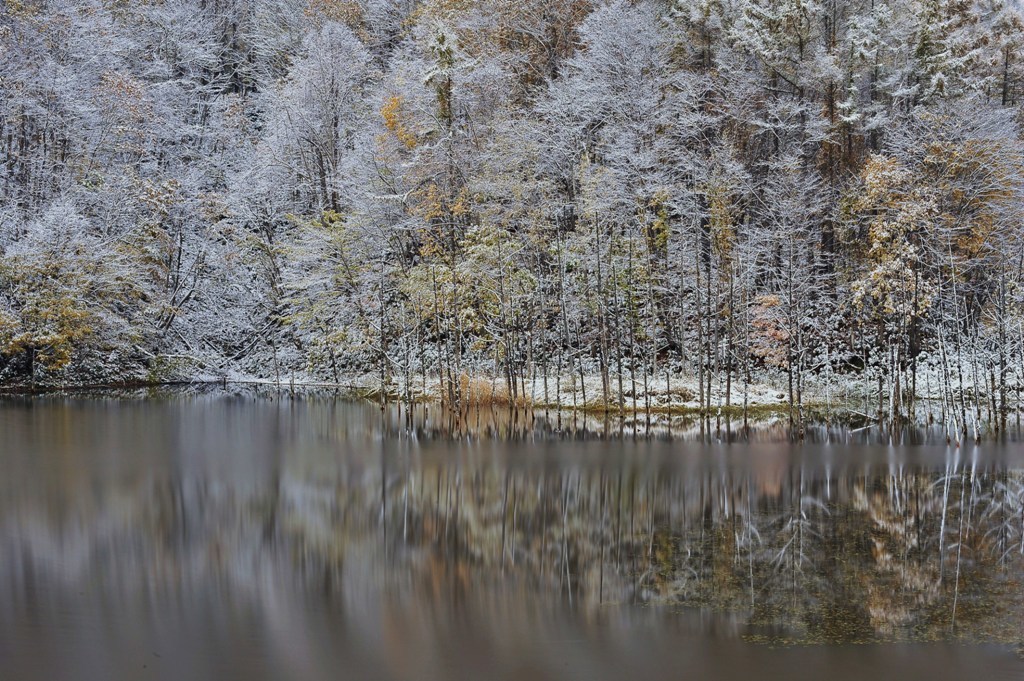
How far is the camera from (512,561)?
10289mm

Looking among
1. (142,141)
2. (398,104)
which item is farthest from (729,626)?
(142,141)

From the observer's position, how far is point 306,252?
106ft

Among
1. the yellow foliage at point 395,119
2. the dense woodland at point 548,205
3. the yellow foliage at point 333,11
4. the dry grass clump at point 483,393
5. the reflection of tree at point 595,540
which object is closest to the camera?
the reflection of tree at point 595,540

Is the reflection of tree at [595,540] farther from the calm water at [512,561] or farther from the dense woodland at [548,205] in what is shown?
the dense woodland at [548,205]

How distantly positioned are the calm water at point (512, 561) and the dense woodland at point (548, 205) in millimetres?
9619

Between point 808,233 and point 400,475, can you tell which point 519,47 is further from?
point 400,475

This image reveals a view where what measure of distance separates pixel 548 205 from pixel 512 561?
21783 mm

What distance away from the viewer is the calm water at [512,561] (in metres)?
7.21

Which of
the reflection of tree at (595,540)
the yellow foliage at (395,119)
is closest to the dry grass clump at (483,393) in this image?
the reflection of tree at (595,540)

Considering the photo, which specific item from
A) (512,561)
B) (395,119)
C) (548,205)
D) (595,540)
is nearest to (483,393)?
(548,205)

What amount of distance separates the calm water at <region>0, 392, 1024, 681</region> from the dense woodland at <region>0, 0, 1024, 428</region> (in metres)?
9.62

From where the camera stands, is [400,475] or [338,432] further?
[338,432]

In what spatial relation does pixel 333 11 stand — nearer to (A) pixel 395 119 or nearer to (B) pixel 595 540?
(A) pixel 395 119

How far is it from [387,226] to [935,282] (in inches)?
779
